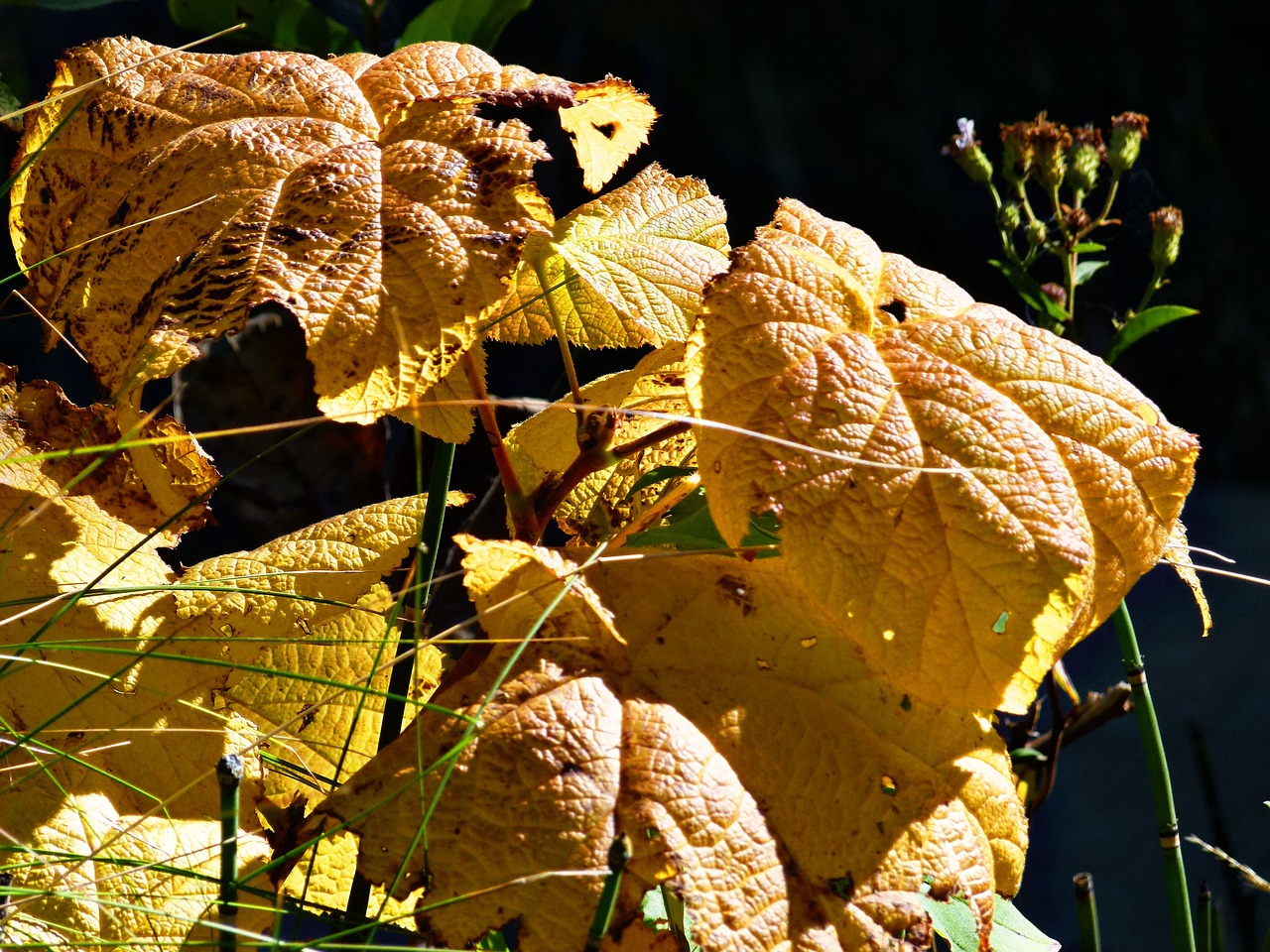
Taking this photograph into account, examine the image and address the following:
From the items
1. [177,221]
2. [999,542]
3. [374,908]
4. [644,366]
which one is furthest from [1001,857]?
[177,221]

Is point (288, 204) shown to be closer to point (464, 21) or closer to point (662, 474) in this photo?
point (662, 474)

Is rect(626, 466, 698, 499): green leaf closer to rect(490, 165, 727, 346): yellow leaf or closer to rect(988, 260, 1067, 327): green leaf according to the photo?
rect(490, 165, 727, 346): yellow leaf

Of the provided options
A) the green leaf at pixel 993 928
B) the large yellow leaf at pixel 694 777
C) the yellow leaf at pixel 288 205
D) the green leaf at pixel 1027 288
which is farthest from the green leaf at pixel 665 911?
the green leaf at pixel 1027 288

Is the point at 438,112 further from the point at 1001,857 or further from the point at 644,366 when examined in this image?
the point at 1001,857

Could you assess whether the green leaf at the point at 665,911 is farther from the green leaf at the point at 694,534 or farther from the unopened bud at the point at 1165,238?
the unopened bud at the point at 1165,238

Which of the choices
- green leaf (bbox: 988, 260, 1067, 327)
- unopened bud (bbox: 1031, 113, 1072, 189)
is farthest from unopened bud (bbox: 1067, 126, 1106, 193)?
green leaf (bbox: 988, 260, 1067, 327)

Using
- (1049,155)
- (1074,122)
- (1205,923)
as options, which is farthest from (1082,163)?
(1074,122)
